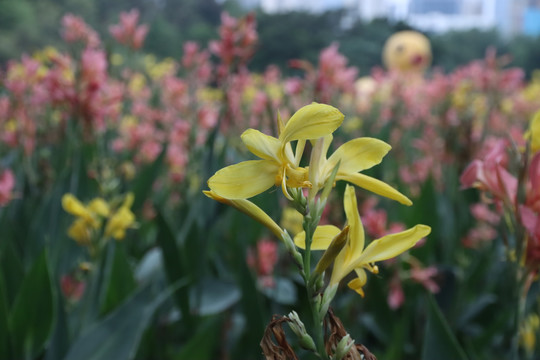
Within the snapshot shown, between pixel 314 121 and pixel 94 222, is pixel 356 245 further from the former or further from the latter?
pixel 94 222

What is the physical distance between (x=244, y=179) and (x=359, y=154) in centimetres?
8

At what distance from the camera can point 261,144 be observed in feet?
1.22

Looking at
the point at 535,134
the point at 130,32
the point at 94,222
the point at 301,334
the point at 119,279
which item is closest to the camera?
the point at 301,334

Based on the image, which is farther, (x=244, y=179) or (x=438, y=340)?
(x=438, y=340)

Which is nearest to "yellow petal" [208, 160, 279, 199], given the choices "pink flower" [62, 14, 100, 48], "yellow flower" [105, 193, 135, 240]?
"yellow flower" [105, 193, 135, 240]

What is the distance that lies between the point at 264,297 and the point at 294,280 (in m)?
0.11

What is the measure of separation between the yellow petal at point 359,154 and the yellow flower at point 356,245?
0.6 inches

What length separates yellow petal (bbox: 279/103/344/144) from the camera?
36cm

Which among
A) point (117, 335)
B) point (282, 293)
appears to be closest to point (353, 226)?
point (117, 335)

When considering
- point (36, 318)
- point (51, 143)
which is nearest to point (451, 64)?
point (51, 143)

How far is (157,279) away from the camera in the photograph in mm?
1316

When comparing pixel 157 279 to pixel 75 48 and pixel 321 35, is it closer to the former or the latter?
pixel 75 48

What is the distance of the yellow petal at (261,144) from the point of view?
367 millimetres

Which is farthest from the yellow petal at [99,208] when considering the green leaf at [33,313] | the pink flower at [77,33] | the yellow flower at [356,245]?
the pink flower at [77,33]
